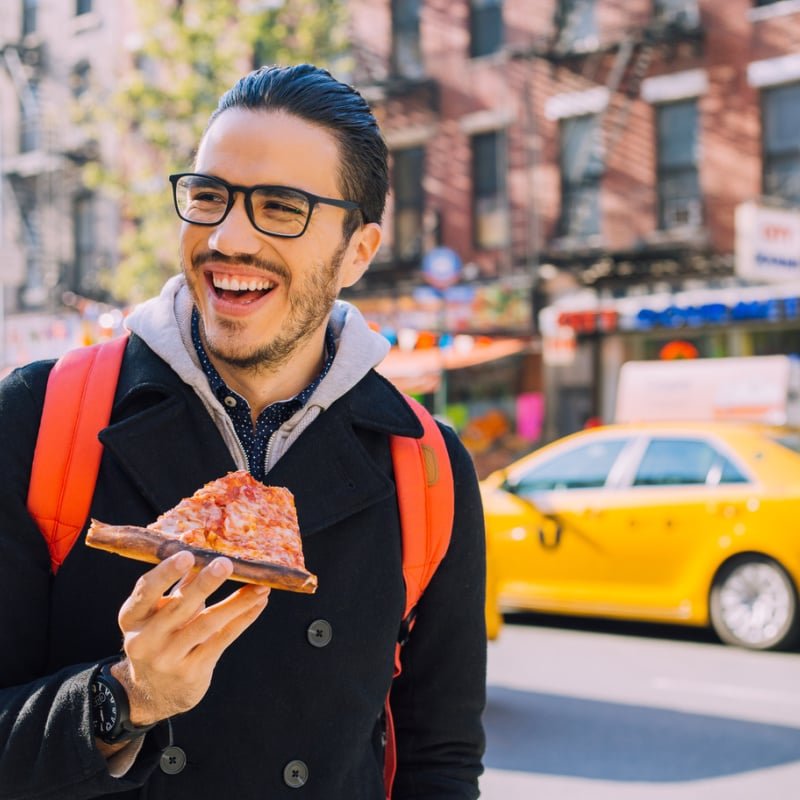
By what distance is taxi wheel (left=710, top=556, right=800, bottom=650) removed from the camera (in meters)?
9.06

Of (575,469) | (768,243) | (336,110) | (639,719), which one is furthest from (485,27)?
(336,110)

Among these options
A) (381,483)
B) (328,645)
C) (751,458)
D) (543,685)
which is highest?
(381,483)

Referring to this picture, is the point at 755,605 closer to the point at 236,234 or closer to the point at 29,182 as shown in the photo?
the point at 236,234

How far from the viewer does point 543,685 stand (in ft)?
26.8

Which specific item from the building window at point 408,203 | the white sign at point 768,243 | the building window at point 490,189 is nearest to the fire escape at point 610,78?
the building window at point 490,189

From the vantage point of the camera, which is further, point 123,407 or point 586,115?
point 586,115

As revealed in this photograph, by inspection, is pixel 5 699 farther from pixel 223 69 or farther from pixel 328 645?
pixel 223 69

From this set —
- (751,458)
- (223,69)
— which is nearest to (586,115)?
(223,69)

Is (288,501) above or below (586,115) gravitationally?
below

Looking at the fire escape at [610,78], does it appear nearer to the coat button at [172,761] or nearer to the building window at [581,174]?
the building window at [581,174]

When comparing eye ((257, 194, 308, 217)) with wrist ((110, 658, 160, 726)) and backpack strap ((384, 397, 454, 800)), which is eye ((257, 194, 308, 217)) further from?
wrist ((110, 658, 160, 726))

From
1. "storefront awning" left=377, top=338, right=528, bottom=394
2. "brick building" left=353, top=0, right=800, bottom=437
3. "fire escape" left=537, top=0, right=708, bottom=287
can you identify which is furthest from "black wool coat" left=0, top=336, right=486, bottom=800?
"fire escape" left=537, top=0, right=708, bottom=287

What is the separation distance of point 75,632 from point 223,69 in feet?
72.5

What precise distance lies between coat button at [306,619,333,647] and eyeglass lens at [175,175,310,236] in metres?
0.64
